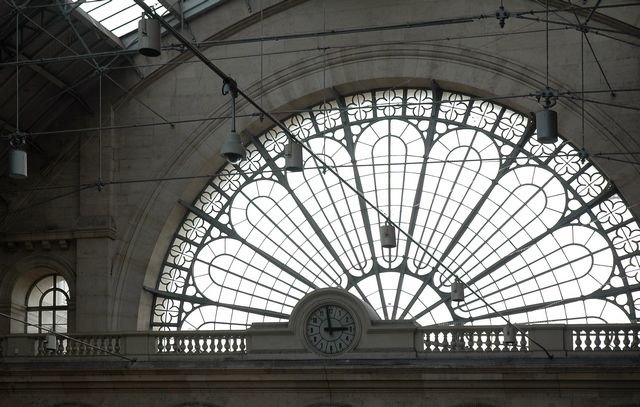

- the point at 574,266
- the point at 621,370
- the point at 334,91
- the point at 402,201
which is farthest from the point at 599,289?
the point at 334,91

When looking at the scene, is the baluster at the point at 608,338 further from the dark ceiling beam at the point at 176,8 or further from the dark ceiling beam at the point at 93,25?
the dark ceiling beam at the point at 93,25

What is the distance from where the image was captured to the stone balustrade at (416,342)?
30.3m

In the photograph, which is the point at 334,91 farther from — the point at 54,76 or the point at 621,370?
the point at 621,370

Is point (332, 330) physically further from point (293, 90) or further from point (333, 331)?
point (293, 90)

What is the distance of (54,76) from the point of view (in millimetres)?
35969

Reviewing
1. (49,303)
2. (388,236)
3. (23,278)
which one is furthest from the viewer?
(49,303)

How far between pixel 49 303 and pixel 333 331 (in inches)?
396

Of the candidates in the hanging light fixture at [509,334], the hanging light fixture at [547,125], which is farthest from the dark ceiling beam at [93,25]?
the hanging light fixture at [547,125]

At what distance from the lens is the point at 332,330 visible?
31719mm

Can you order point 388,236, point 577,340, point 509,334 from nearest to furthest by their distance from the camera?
1. point 388,236
2. point 509,334
3. point 577,340

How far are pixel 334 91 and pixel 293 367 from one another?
8.33 metres

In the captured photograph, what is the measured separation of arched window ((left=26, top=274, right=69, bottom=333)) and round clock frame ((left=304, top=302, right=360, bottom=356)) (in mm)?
8921

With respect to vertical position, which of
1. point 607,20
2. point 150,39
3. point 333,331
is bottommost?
point 333,331

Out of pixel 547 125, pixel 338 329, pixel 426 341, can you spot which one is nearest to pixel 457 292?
pixel 426 341
